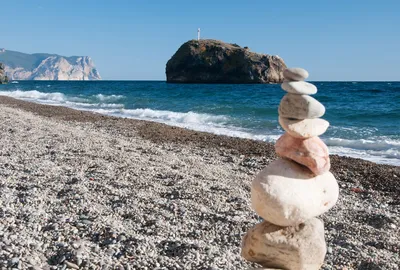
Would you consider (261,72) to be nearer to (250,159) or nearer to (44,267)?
(250,159)

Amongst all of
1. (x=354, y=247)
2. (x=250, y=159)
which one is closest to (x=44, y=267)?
(x=354, y=247)

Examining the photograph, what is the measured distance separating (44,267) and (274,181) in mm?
A: 2845

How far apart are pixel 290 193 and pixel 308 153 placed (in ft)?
1.41

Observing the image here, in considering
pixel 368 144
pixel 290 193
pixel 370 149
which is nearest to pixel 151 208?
pixel 290 193

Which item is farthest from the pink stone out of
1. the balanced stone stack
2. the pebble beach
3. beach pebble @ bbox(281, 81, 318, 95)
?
the pebble beach

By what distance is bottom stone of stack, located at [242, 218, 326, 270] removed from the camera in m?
3.87

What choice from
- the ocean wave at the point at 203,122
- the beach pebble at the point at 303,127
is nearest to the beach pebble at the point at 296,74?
the beach pebble at the point at 303,127

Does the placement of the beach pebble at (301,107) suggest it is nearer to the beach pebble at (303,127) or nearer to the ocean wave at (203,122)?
the beach pebble at (303,127)

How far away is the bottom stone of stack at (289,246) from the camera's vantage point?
387 cm

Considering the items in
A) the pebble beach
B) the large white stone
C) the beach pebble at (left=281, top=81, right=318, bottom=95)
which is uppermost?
the beach pebble at (left=281, top=81, right=318, bottom=95)

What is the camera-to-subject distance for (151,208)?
22.5 ft

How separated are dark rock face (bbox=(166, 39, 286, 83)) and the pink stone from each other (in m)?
96.6

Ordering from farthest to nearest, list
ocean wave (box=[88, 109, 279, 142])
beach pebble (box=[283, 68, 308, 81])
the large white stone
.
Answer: ocean wave (box=[88, 109, 279, 142]) → beach pebble (box=[283, 68, 308, 81]) → the large white stone

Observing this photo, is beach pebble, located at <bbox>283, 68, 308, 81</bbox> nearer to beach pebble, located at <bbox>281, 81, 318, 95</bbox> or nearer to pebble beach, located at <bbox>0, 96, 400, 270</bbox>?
beach pebble, located at <bbox>281, 81, 318, 95</bbox>
